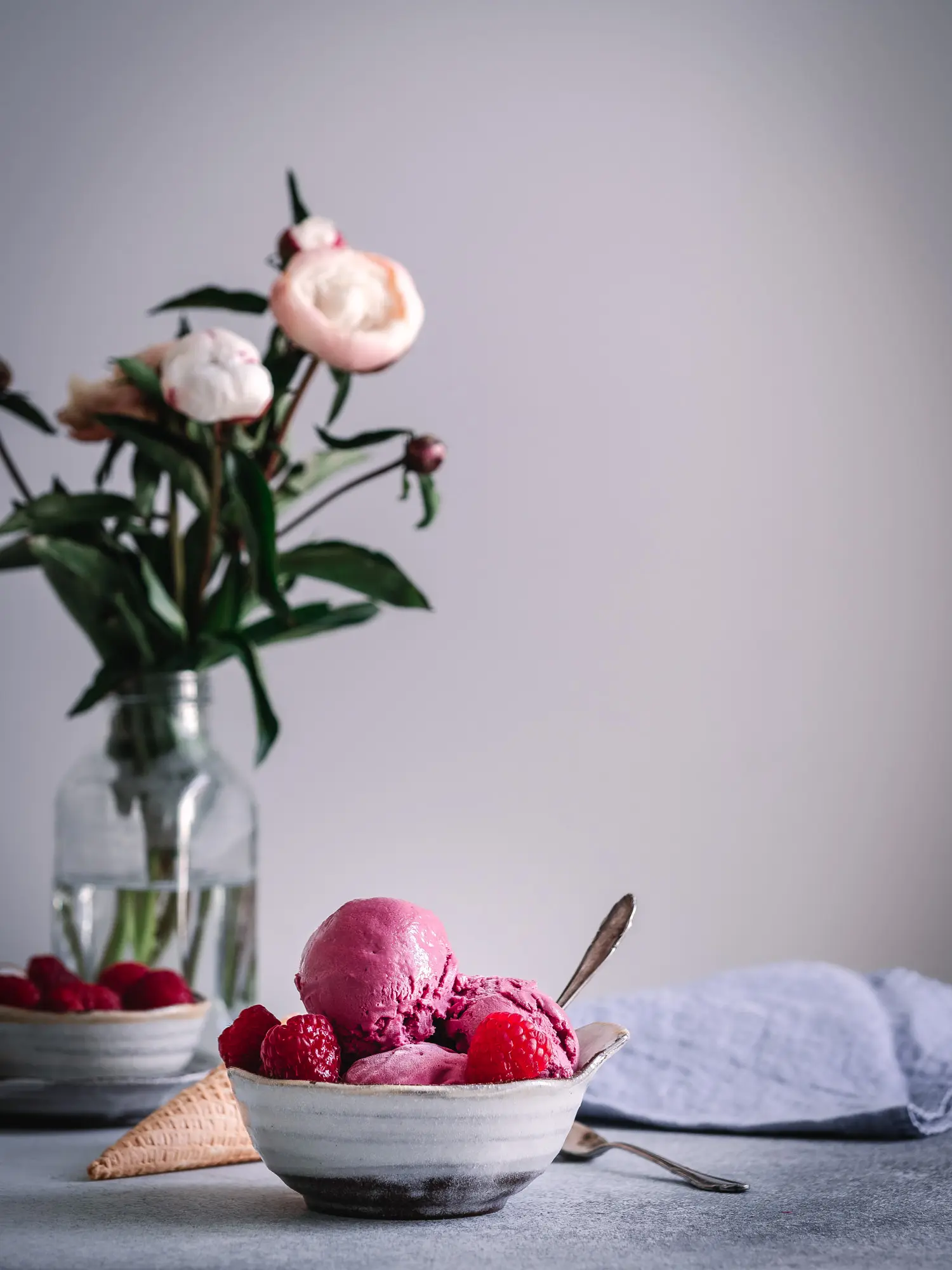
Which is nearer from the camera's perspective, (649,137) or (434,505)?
(434,505)

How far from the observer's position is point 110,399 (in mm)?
1052

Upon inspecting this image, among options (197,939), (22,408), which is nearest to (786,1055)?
(197,939)

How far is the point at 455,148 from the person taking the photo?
1.59m

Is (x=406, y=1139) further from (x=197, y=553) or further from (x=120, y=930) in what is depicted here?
(x=197, y=553)

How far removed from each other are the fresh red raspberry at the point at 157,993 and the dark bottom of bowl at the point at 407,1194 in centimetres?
32

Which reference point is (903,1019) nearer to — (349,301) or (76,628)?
(349,301)

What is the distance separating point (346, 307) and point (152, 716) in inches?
14.2

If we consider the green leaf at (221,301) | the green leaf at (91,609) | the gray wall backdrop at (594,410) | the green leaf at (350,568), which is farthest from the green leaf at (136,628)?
the gray wall backdrop at (594,410)

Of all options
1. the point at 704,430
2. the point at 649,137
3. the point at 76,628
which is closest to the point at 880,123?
the point at 649,137

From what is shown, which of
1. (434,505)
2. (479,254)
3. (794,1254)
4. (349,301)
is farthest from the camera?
(479,254)

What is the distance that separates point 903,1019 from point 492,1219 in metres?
0.54

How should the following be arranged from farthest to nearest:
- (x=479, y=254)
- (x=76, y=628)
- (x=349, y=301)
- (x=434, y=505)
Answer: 1. (x=479, y=254)
2. (x=76, y=628)
3. (x=434, y=505)
4. (x=349, y=301)

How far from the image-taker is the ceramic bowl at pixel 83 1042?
888 mm

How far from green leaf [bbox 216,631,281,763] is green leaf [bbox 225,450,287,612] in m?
0.05
